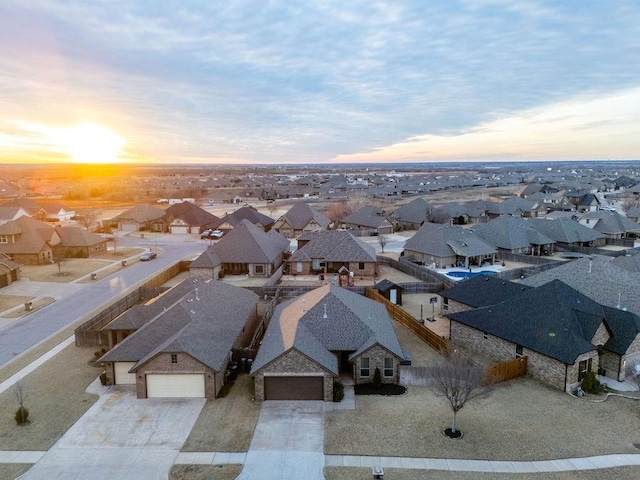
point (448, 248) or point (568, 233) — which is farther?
point (568, 233)

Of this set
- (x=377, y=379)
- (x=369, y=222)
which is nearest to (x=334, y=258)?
(x=377, y=379)

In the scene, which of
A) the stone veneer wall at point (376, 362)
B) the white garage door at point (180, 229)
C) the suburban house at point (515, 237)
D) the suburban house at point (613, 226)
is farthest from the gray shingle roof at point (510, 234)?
the white garage door at point (180, 229)

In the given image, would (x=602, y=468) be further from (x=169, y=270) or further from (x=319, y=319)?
(x=169, y=270)

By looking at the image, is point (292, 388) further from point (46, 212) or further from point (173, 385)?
point (46, 212)

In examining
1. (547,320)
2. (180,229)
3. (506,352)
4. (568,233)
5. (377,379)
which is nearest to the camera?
(377,379)

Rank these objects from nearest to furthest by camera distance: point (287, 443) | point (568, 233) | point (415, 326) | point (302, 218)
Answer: point (287, 443), point (415, 326), point (568, 233), point (302, 218)

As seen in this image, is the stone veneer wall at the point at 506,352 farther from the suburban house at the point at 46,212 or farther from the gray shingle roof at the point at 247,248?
the suburban house at the point at 46,212

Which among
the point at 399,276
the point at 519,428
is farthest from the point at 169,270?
the point at 519,428
